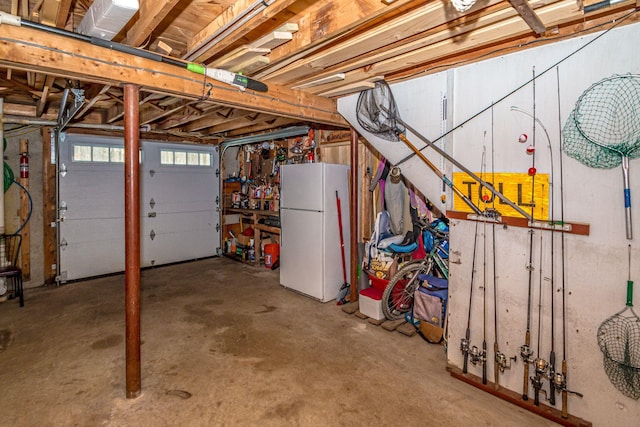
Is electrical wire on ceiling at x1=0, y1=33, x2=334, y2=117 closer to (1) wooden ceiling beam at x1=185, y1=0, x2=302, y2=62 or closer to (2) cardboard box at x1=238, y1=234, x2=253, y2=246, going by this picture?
(1) wooden ceiling beam at x1=185, y1=0, x2=302, y2=62

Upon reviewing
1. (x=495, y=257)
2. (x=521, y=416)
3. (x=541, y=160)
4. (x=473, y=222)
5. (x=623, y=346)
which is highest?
(x=541, y=160)

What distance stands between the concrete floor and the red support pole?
0.22 m

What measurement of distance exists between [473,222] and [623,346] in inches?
43.6

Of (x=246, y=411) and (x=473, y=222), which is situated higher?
(x=473, y=222)

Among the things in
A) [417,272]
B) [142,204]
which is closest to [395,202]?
[417,272]

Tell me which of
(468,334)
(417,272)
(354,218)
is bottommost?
(468,334)

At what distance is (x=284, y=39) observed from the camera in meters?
2.23

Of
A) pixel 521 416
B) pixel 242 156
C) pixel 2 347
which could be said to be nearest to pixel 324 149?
pixel 242 156

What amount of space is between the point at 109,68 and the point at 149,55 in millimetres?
269

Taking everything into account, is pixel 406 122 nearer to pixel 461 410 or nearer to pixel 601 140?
pixel 601 140

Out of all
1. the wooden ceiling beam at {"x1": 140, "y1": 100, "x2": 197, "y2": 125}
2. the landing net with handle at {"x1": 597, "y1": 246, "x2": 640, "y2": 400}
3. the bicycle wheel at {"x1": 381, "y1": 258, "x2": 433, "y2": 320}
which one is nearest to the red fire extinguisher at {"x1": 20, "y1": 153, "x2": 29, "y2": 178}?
the wooden ceiling beam at {"x1": 140, "y1": 100, "x2": 197, "y2": 125}

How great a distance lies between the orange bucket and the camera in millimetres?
5738

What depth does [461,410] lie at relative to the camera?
2.21 meters

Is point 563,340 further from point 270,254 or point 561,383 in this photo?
point 270,254
